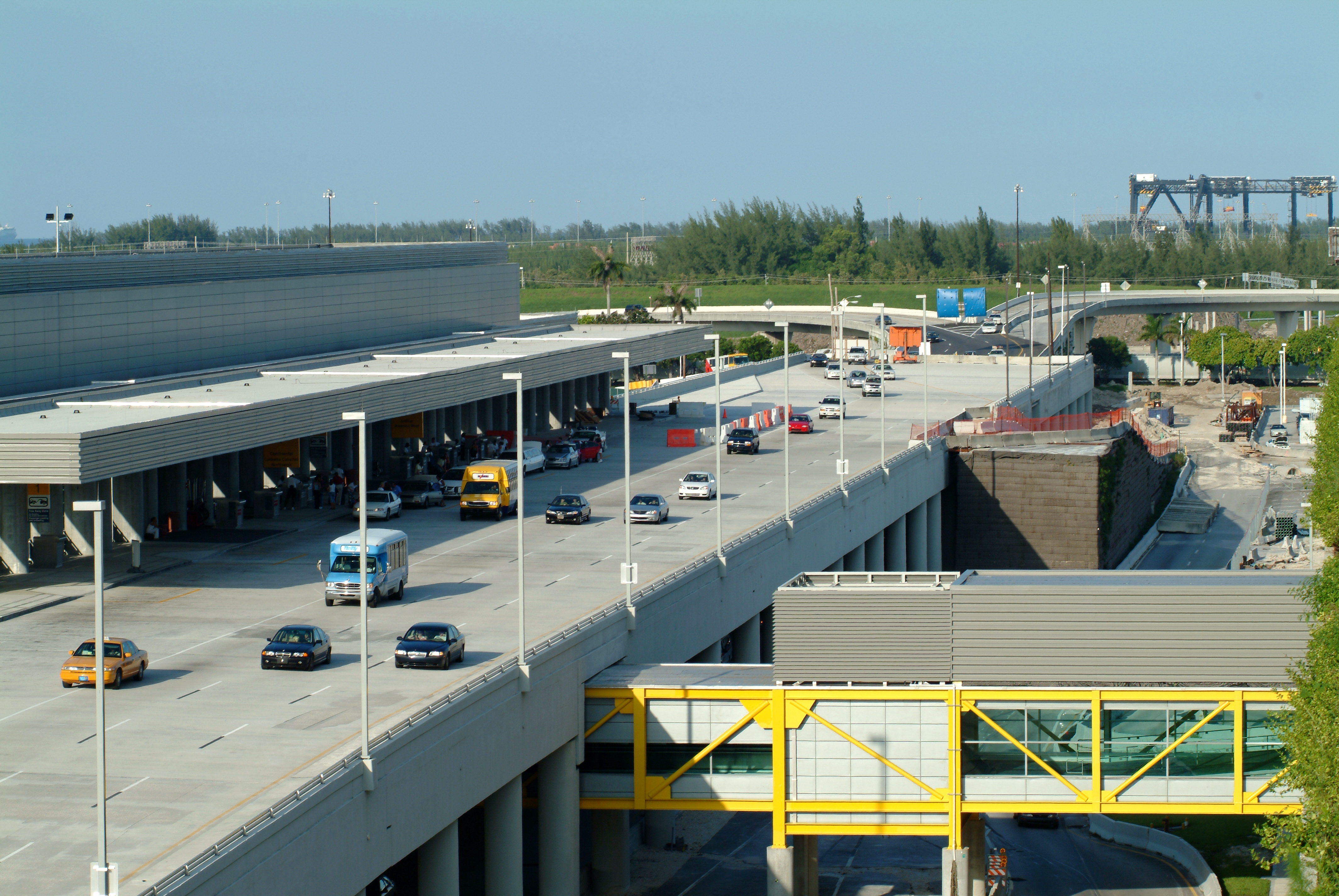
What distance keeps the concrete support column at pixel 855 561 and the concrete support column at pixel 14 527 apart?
3499cm

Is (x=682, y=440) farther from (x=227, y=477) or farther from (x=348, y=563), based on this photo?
(x=348, y=563)

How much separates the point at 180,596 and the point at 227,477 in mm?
15804

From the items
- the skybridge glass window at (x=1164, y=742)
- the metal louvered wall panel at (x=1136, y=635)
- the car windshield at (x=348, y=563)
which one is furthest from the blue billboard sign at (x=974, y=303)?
the skybridge glass window at (x=1164, y=742)

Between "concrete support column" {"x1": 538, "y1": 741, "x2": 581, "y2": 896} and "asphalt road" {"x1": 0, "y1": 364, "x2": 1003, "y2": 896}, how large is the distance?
10.1ft

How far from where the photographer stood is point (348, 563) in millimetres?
45438

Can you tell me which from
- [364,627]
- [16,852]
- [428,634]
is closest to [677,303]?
[428,634]

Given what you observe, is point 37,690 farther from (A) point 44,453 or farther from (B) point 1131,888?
(B) point 1131,888

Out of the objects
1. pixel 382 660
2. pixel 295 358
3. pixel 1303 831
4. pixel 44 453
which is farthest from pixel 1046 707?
pixel 295 358

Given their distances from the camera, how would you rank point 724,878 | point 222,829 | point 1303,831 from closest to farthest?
point 222,829 < point 1303,831 < point 724,878

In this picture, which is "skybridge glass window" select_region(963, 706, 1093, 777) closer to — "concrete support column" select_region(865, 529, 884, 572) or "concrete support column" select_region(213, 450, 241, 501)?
"concrete support column" select_region(213, 450, 241, 501)

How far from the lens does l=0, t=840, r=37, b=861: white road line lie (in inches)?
1000

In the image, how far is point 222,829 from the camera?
26312mm

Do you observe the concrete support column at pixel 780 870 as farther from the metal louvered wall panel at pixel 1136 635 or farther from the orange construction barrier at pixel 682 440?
the orange construction barrier at pixel 682 440

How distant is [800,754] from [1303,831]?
1225 centimetres
